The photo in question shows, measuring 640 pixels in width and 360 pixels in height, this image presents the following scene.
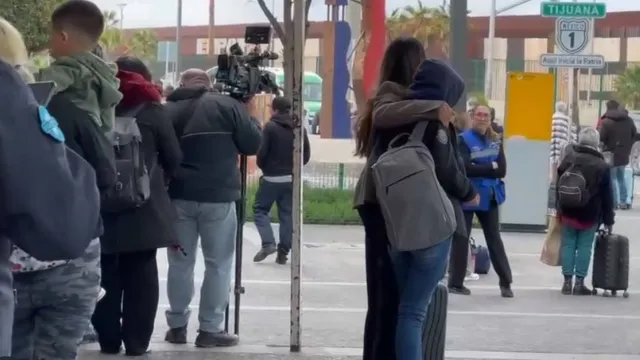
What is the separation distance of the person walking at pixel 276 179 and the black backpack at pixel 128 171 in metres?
5.78

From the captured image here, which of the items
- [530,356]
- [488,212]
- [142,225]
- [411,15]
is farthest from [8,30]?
[411,15]

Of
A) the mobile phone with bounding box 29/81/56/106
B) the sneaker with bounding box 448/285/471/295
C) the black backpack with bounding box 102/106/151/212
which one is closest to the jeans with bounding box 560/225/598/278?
the sneaker with bounding box 448/285/471/295

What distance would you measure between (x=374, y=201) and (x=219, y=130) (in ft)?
5.40

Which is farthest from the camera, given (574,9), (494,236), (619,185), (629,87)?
(629,87)

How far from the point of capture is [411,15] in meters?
63.6

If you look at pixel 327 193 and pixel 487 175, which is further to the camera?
pixel 327 193

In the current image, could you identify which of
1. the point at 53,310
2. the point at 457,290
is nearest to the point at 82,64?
the point at 53,310

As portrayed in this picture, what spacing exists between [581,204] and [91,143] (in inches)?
248

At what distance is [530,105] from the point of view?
15.6m

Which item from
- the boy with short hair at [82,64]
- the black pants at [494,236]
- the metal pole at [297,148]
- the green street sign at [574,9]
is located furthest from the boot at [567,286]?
the boy with short hair at [82,64]

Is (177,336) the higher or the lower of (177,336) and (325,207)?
the higher

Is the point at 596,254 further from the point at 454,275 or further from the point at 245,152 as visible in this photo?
the point at 245,152

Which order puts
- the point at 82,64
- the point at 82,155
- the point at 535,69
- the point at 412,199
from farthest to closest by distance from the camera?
1. the point at 535,69
2. the point at 412,199
3. the point at 82,64
4. the point at 82,155

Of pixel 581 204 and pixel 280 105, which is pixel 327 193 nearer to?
pixel 280 105
